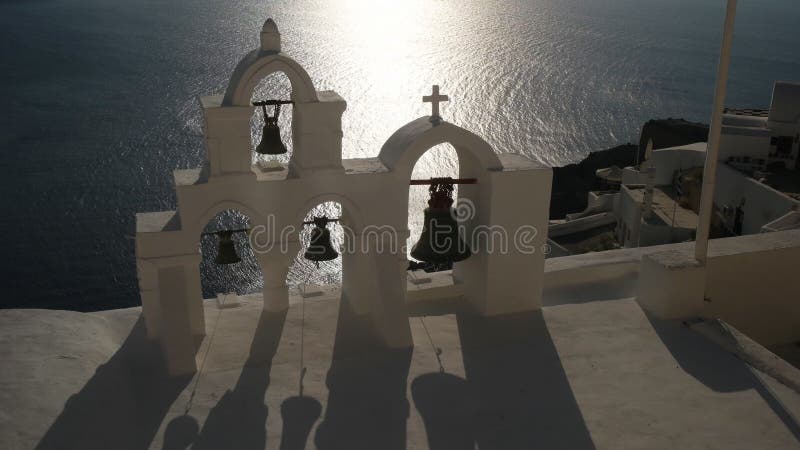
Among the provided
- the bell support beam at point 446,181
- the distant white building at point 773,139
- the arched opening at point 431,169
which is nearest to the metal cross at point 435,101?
the bell support beam at point 446,181

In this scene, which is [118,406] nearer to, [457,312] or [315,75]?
[457,312]

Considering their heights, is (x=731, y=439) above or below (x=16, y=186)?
above

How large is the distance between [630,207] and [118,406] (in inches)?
817

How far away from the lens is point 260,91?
53312 millimetres

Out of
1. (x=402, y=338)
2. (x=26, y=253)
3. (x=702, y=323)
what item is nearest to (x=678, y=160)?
(x=702, y=323)

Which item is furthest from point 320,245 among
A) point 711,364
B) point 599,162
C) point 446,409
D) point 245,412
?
point 599,162

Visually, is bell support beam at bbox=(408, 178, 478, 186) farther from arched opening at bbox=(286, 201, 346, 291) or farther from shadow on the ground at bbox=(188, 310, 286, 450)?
arched opening at bbox=(286, 201, 346, 291)

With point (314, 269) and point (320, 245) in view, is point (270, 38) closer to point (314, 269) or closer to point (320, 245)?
point (320, 245)

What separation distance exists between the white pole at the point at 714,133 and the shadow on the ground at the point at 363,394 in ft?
13.1

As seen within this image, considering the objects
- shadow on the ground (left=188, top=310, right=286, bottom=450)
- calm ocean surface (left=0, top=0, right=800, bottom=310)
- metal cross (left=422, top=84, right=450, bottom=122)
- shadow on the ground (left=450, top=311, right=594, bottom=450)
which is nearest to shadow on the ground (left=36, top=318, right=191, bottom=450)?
shadow on the ground (left=188, top=310, right=286, bottom=450)

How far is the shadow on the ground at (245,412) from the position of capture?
7.42 metres

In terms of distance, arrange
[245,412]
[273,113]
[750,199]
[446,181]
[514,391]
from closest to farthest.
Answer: [245,412], [514,391], [446,181], [750,199], [273,113]

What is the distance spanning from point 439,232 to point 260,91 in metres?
46.0

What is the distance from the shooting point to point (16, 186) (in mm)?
39531
